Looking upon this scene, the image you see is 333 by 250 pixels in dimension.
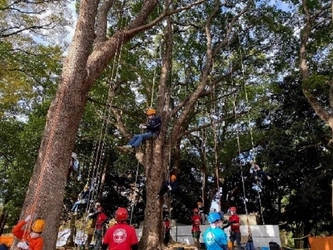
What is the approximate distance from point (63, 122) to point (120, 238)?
1.93m

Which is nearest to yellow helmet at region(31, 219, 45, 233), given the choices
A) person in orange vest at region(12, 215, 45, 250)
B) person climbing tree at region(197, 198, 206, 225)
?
person in orange vest at region(12, 215, 45, 250)

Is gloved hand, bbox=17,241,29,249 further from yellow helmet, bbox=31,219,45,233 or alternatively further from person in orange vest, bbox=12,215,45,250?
yellow helmet, bbox=31,219,45,233

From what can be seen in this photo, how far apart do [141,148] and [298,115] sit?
9959 millimetres

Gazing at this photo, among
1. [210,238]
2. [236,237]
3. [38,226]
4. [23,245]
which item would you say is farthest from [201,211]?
[23,245]

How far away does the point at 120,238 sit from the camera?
161 inches

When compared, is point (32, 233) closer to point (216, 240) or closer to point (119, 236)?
point (119, 236)

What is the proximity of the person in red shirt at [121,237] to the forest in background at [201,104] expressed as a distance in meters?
1.28

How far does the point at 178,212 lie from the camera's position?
1961cm

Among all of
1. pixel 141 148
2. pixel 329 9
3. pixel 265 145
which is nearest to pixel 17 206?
pixel 141 148

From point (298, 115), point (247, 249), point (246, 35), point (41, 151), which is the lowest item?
point (247, 249)

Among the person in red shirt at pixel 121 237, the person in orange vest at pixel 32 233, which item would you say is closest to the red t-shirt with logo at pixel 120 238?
the person in red shirt at pixel 121 237

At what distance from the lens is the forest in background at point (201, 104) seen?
10.3 meters

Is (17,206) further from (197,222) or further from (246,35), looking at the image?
(246,35)

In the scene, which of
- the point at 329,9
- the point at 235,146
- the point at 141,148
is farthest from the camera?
the point at 235,146
